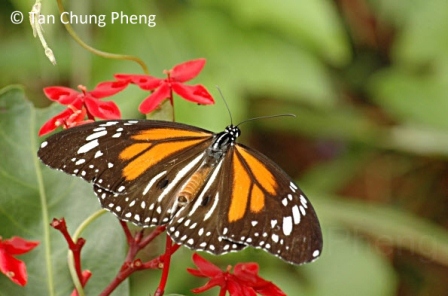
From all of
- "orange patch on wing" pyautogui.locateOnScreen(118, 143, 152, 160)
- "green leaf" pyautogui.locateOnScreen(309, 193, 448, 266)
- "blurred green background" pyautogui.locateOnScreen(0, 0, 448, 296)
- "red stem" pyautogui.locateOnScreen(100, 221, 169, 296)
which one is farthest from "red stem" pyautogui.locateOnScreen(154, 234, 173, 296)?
"green leaf" pyautogui.locateOnScreen(309, 193, 448, 266)

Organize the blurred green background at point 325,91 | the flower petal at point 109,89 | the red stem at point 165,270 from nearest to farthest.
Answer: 1. the red stem at point 165,270
2. the flower petal at point 109,89
3. the blurred green background at point 325,91

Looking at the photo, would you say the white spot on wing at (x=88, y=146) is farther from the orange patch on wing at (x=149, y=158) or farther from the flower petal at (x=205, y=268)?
the flower petal at (x=205, y=268)

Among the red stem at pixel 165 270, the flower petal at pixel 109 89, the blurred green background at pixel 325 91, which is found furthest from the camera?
the blurred green background at pixel 325 91

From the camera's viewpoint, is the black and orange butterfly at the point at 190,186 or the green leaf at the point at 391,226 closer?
the black and orange butterfly at the point at 190,186

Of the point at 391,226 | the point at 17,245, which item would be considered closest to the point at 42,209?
the point at 17,245

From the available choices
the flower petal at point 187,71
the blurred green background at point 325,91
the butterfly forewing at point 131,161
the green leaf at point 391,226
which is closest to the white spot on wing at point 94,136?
the butterfly forewing at point 131,161

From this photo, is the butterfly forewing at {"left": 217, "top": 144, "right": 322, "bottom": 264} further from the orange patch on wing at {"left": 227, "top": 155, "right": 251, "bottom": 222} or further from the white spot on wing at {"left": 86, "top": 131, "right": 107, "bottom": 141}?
the white spot on wing at {"left": 86, "top": 131, "right": 107, "bottom": 141}

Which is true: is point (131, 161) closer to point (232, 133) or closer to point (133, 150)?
point (133, 150)

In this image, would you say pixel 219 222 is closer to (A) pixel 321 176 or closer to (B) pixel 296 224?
(B) pixel 296 224
